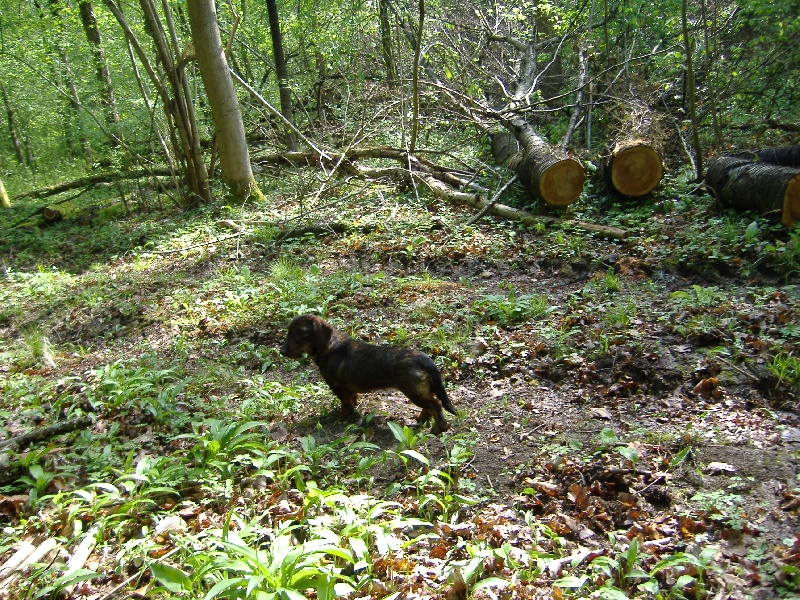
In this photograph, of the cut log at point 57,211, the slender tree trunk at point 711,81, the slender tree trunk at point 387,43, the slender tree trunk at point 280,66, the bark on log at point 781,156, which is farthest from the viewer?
the cut log at point 57,211

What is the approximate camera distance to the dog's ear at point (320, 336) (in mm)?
5207

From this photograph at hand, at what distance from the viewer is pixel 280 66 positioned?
13742 millimetres

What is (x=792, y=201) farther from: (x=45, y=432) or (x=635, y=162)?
(x=45, y=432)

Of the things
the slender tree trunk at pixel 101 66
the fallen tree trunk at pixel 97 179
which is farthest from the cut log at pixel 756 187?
the slender tree trunk at pixel 101 66

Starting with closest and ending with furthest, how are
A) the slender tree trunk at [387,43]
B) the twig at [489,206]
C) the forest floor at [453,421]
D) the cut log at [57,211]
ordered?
the forest floor at [453,421], the twig at [489,206], the slender tree trunk at [387,43], the cut log at [57,211]

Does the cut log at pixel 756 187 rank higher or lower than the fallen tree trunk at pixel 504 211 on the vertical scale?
higher

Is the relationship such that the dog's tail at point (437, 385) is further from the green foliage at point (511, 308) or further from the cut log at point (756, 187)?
the cut log at point (756, 187)

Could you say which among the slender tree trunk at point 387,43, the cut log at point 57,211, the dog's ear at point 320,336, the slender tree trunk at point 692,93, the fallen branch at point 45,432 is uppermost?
the slender tree trunk at point 387,43

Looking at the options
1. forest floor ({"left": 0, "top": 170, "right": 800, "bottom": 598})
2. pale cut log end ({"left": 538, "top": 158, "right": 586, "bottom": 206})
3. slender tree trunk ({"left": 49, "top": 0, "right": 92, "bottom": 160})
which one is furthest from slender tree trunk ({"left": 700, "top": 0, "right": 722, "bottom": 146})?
slender tree trunk ({"left": 49, "top": 0, "right": 92, "bottom": 160})

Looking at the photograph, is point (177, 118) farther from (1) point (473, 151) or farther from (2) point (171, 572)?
(2) point (171, 572)

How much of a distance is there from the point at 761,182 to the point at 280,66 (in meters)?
10.9

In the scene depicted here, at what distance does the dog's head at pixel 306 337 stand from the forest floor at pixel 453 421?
0.50 m

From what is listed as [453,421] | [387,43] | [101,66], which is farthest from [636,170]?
[101,66]

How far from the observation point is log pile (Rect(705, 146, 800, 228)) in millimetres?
7223
